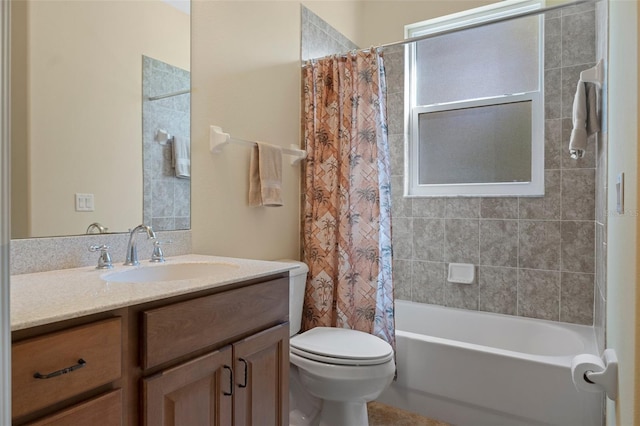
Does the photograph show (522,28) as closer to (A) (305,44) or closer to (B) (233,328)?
(A) (305,44)

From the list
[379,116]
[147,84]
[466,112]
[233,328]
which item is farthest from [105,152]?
[466,112]

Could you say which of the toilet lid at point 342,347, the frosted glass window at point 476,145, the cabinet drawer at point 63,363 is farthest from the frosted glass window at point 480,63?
the cabinet drawer at point 63,363

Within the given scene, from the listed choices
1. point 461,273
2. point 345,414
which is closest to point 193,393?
point 345,414

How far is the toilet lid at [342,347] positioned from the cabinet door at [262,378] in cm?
32

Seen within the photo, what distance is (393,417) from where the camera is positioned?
82.4 inches

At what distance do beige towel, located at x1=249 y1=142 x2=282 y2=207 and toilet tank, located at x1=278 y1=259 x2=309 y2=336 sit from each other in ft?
1.19

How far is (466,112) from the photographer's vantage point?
8.71ft

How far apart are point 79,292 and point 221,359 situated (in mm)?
429

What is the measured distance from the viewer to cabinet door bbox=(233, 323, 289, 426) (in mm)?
1228

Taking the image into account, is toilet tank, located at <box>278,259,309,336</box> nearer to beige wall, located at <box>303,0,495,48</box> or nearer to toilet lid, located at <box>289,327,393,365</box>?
toilet lid, located at <box>289,327,393,365</box>

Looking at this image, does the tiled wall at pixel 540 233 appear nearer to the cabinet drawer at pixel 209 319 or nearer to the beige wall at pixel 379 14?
the beige wall at pixel 379 14

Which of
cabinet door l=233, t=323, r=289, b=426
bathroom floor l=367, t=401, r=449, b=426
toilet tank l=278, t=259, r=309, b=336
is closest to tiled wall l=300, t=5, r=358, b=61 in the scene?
toilet tank l=278, t=259, r=309, b=336

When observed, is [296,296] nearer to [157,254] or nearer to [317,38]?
[157,254]

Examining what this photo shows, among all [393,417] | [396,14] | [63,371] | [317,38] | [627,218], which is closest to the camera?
[63,371]
